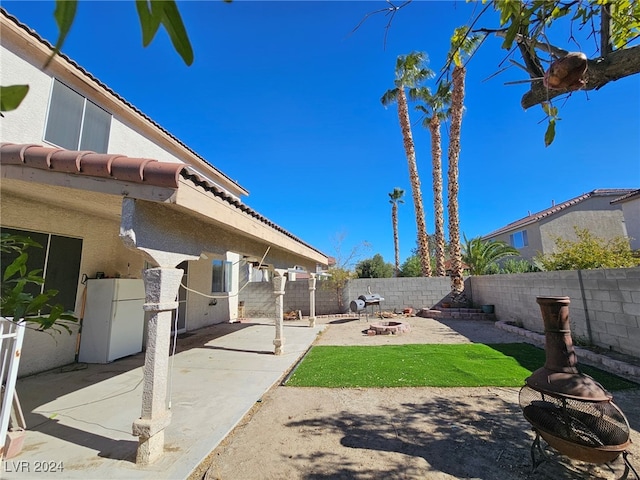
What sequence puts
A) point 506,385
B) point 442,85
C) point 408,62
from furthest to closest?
point 408,62 < point 506,385 < point 442,85

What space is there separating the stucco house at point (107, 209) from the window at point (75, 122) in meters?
0.03

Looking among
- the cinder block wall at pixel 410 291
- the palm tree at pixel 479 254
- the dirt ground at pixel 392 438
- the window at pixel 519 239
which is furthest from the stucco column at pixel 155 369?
the window at pixel 519 239

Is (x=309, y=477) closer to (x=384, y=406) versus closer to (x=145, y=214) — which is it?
(x=384, y=406)

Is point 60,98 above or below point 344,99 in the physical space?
below

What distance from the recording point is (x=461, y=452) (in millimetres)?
3619

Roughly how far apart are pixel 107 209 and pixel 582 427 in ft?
25.8

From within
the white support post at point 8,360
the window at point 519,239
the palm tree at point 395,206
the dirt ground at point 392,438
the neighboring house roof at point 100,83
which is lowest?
the dirt ground at point 392,438

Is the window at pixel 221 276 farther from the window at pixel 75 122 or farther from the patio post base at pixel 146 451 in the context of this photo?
the patio post base at pixel 146 451

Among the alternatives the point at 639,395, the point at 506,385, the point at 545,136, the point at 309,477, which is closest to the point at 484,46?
the point at 545,136

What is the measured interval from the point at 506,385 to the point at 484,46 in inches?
221

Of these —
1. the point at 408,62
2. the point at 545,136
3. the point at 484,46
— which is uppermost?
the point at 408,62

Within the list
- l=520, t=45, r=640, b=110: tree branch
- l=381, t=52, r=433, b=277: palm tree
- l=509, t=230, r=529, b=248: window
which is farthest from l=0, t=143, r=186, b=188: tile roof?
l=509, t=230, r=529, b=248: window

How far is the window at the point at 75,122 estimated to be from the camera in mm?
6754

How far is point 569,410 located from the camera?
337 centimetres
